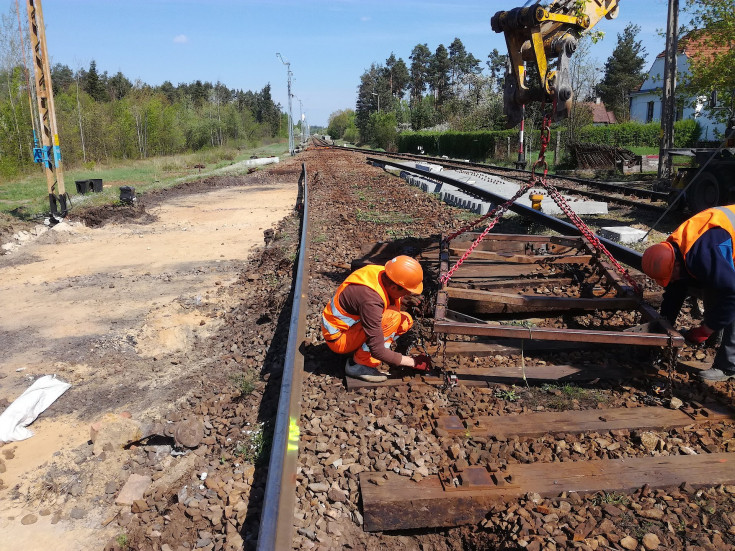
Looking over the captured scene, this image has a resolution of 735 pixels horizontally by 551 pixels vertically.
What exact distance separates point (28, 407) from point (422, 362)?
295cm

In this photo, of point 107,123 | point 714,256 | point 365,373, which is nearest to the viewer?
point 714,256

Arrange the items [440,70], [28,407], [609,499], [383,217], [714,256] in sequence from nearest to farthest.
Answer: [609,499] < [714,256] < [28,407] < [383,217] < [440,70]

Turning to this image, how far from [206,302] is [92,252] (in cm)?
457

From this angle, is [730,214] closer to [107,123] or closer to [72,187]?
[72,187]

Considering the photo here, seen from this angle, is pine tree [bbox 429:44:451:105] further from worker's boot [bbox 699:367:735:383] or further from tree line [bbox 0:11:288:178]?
worker's boot [bbox 699:367:735:383]

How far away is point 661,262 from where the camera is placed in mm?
3865

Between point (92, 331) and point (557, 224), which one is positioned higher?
point (557, 224)

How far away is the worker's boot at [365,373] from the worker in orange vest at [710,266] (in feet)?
6.74

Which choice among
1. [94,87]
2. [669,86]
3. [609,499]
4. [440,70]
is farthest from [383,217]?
[440,70]

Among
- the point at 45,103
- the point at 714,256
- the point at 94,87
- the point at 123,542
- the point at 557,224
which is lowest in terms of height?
the point at 123,542

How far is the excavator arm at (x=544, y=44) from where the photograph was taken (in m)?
5.36

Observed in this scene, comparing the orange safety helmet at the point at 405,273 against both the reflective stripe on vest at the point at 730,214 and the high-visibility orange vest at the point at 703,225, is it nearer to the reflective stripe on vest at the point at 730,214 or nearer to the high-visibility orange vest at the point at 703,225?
the high-visibility orange vest at the point at 703,225

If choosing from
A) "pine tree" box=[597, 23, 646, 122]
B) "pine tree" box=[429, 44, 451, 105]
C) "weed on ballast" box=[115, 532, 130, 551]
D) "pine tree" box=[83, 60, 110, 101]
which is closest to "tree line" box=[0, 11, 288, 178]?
"pine tree" box=[83, 60, 110, 101]

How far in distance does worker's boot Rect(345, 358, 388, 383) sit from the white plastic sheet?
2.30 meters
